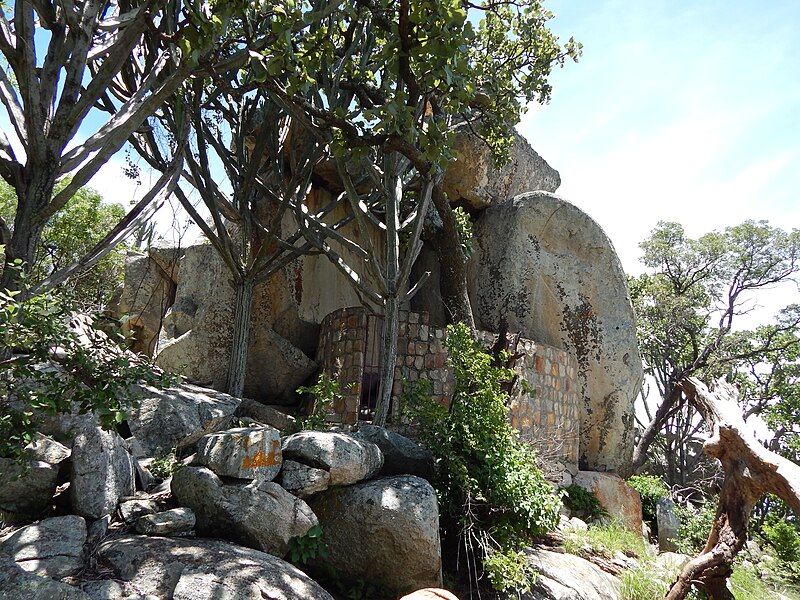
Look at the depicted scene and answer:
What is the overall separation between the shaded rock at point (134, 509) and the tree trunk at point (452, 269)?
20.9 feet

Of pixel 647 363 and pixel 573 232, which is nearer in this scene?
pixel 573 232

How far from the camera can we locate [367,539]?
5.99 metres

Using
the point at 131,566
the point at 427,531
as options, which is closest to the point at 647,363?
the point at 427,531

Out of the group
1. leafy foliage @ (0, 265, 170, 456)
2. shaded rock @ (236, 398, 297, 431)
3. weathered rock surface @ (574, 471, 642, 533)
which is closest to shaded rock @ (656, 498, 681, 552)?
weathered rock surface @ (574, 471, 642, 533)

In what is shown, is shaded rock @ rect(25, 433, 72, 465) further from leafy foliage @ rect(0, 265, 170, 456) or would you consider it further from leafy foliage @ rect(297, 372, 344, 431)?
leafy foliage @ rect(297, 372, 344, 431)

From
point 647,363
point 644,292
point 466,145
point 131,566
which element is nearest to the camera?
point 131,566

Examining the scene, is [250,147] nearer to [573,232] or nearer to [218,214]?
[218,214]

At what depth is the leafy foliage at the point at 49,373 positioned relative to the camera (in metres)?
3.84

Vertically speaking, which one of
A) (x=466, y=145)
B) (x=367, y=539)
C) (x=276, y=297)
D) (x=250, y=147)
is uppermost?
(x=466, y=145)

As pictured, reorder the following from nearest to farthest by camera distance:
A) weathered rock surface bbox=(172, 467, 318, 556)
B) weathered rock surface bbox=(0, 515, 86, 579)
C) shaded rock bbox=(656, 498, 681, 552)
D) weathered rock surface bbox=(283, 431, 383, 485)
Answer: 1. weathered rock surface bbox=(0, 515, 86, 579)
2. weathered rock surface bbox=(172, 467, 318, 556)
3. weathered rock surface bbox=(283, 431, 383, 485)
4. shaded rock bbox=(656, 498, 681, 552)

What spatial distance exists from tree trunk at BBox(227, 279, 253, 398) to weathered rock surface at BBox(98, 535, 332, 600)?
15.9ft

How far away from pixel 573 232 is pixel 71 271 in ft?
37.2

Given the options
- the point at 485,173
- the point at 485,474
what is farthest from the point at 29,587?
the point at 485,173

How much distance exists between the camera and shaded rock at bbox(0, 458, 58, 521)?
16.3 ft
